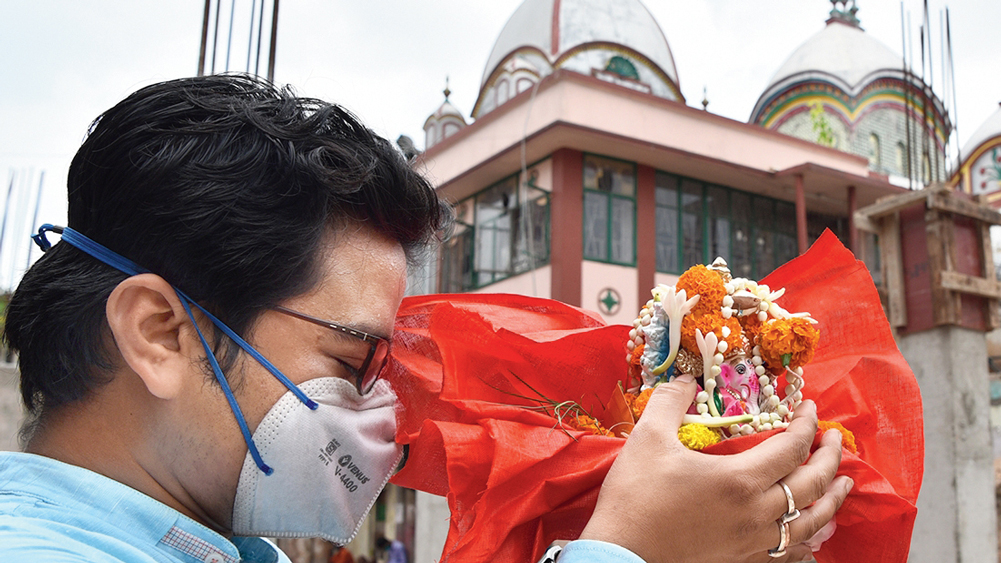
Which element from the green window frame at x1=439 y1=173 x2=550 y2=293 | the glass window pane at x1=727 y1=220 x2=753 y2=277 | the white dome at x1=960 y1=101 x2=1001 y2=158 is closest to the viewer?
the green window frame at x1=439 y1=173 x2=550 y2=293

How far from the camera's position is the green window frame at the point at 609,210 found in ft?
40.7

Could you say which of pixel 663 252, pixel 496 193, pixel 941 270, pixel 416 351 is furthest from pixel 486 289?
pixel 416 351

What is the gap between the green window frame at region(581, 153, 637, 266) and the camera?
40.7 ft

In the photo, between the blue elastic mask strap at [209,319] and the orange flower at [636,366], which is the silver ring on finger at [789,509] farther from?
the blue elastic mask strap at [209,319]

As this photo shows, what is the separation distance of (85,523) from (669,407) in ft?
3.60

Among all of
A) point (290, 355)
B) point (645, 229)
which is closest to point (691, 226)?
point (645, 229)

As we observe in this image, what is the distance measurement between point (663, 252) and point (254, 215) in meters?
12.0

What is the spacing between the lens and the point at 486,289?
13.6 m

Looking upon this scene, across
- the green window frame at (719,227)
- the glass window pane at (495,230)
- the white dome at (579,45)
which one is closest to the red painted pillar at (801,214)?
the green window frame at (719,227)

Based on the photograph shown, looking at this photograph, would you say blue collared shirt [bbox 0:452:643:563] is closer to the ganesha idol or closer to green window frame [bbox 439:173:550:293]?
the ganesha idol

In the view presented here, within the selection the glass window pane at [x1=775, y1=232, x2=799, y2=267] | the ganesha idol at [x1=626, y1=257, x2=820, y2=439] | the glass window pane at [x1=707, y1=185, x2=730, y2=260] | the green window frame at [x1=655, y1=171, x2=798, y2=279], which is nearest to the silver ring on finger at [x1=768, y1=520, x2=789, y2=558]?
the ganesha idol at [x1=626, y1=257, x2=820, y2=439]

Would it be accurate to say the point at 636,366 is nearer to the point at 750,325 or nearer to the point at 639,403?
the point at 639,403

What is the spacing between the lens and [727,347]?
1.90 meters

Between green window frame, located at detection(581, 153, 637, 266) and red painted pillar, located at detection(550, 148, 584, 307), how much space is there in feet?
0.67
